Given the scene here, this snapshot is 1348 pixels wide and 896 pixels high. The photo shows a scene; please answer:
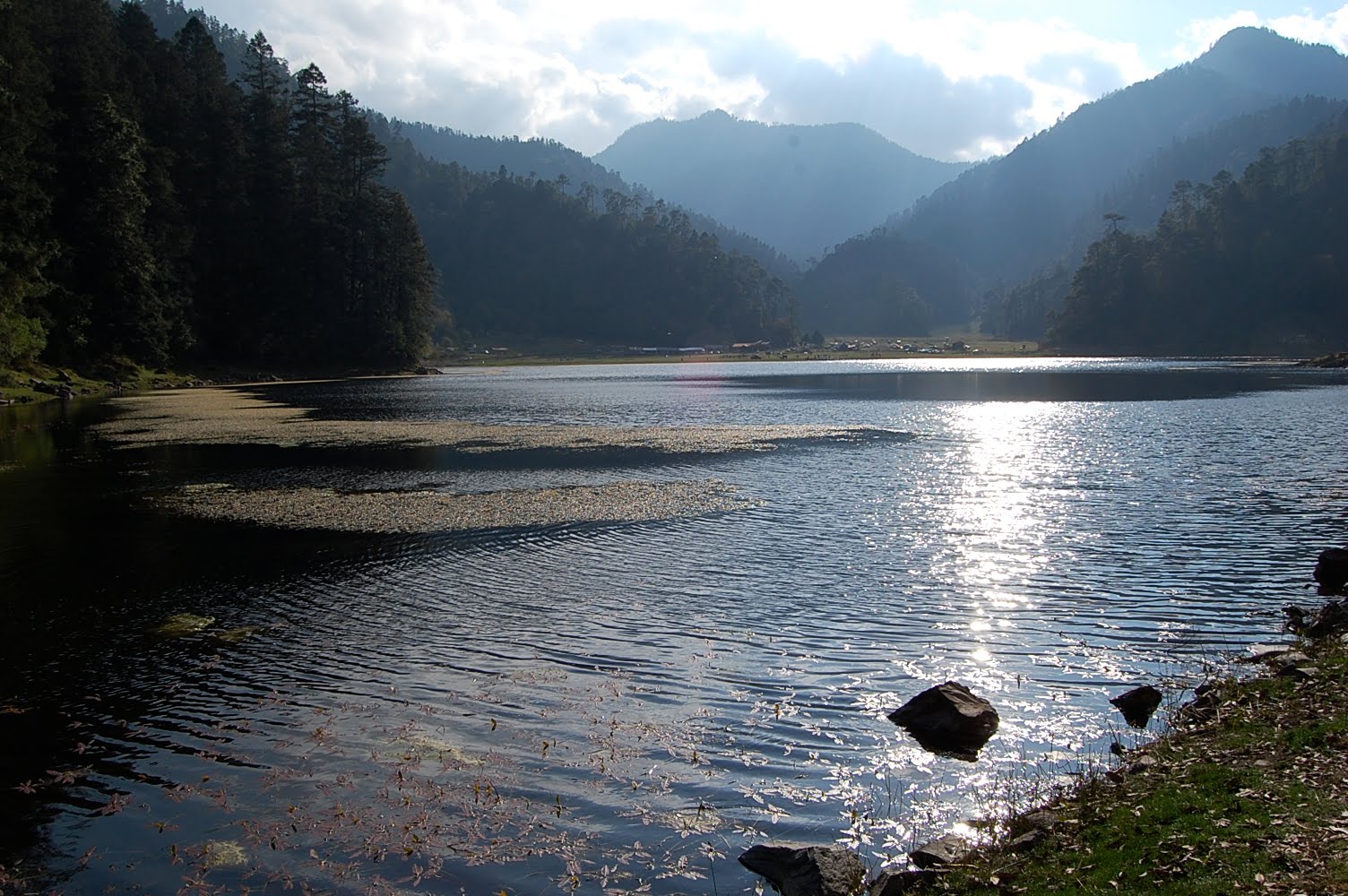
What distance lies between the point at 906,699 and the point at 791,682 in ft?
6.37

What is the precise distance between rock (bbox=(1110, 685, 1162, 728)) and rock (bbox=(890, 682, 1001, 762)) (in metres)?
1.99

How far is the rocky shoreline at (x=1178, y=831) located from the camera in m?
8.66

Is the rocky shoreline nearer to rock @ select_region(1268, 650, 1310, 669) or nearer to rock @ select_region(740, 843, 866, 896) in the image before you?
rock @ select_region(740, 843, 866, 896)

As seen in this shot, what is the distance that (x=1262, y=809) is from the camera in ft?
32.0

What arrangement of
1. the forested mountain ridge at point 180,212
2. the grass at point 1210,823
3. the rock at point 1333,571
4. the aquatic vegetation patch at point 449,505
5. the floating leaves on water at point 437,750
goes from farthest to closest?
the forested mountain ridge at point 180,212 → the aquatic vegetation patch at point 449,505 → the rock at point 1333,571 → the floating leaves on water at point 437,750 → the grass at point 1210,823

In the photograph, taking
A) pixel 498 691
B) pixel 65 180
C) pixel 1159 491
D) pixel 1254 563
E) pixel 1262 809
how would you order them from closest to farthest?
1. pixel 1262 809
2. pixel 498 691
3. pixel 1254 563
4. pixel 1159 491
5. pixel 65 180

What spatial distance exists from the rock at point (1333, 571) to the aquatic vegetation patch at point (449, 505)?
675 inches

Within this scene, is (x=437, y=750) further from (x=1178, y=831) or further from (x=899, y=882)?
(x=1178, y=831)

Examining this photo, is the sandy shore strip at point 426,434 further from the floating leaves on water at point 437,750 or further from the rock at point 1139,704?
the floating leaves on water at point 437,750

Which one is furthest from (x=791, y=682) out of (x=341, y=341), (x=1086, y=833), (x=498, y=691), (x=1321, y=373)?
(x=341, y=341)

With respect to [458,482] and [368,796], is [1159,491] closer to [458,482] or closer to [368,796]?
[458,482]

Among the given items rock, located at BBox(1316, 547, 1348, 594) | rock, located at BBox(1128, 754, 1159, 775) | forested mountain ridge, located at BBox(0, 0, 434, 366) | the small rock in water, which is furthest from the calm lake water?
forested mountain ridge, located at BBox(0, 0, 434, 366)

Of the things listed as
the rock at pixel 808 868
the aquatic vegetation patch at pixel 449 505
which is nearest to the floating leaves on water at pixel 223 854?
the rock at pixel 808 868

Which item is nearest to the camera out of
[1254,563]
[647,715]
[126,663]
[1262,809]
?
[1262,809]
